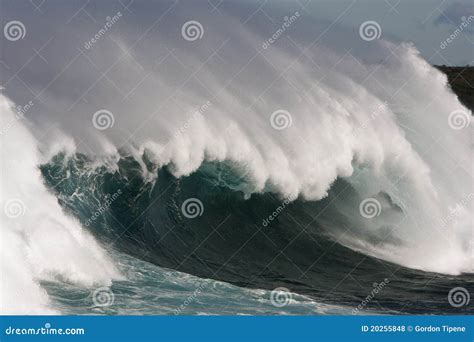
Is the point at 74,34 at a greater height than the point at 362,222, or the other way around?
the point at 74,34

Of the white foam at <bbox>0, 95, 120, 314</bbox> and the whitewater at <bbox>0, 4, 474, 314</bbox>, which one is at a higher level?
the whitewater at <bbox>0, 4, 474, 314</bbox>

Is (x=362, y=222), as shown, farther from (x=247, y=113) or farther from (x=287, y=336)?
(x=287, y=336)

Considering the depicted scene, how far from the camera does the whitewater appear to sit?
15641 millimetres

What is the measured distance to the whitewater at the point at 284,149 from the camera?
15.6 meters

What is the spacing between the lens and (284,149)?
1944 centimetres

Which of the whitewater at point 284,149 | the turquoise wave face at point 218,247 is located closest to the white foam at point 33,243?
the whitewater at point 284,149

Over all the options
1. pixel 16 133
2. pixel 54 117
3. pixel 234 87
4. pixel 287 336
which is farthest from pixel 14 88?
pixel 287 336

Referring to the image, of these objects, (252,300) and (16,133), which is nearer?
(252,300)

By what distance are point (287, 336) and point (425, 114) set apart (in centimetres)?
1059

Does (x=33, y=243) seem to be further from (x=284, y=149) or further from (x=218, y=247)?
(x=284, y=149)

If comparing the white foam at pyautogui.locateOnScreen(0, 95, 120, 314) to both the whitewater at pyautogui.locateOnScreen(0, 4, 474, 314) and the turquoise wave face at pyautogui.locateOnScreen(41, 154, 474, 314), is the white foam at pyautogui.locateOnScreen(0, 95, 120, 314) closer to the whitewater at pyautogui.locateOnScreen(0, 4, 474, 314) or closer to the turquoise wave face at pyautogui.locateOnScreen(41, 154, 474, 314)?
the whitewater at pyautogui.locateOnScreen(0, 4, 474, 314)

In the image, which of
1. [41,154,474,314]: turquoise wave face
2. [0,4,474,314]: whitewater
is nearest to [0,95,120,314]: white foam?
[0,4,474,314]: whitewater

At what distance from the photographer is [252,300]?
13.7 meters

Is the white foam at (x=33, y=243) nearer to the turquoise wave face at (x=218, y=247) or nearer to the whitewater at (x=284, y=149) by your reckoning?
the whitewater at (x=284, y=149)
